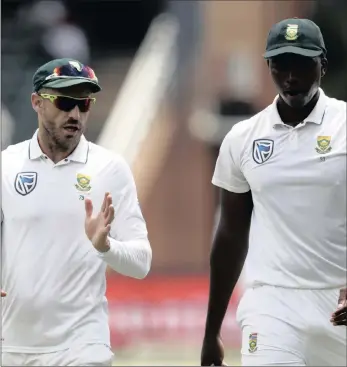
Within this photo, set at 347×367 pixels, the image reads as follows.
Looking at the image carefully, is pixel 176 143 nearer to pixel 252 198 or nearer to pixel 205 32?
pixel 205 32

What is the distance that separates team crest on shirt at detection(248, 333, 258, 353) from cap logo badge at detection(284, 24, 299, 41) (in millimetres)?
1090

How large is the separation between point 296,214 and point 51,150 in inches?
41.1

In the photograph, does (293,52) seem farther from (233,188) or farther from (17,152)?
(17,152)

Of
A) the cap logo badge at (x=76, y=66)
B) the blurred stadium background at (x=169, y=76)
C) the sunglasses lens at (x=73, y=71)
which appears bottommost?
the sunglasses lens at (x=73, y=71)

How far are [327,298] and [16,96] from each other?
332 inches

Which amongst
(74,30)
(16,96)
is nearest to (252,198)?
(16,96)

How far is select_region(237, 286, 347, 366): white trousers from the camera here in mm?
4074

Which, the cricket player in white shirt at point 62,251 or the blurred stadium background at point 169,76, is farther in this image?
the blurred stadium background at point 169,76

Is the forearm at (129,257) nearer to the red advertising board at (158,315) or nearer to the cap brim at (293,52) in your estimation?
the cap brim at (293,52)

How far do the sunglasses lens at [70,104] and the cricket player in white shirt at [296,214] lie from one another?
0.60 meters

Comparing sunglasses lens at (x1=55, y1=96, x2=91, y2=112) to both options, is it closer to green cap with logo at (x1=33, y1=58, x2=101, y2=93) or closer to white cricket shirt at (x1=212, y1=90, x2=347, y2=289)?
green cap with logo at (x1=33, y1=58, x2=101, y2=93)

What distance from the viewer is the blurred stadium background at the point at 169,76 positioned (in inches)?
505

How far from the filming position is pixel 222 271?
4504 millimetres

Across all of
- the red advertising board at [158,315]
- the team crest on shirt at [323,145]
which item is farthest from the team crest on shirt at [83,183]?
the red advertising board at [158,315]
